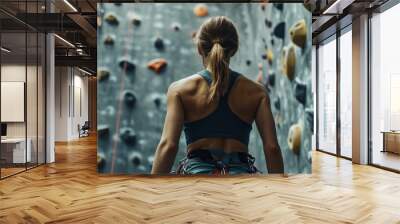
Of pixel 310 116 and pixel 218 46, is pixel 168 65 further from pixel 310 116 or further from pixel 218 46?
pixel 310 116

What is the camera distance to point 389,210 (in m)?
4.37

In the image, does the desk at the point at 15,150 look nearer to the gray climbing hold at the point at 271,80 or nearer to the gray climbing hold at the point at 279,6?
the gray climbing hold at the point at 271,80

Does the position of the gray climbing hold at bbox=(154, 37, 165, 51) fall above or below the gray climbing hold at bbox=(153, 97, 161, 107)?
above

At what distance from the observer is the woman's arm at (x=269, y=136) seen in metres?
6.33

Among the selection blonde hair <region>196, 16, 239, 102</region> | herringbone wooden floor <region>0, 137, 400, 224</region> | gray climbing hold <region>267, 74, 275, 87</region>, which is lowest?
herringbone wooden floor <region>0, 137, 400, 224</region>

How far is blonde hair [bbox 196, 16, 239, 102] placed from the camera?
622 cm

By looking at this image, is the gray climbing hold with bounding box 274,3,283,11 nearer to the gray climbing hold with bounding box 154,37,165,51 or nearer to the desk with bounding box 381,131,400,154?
the gray climbing hold with bounding box 154,37,165,51

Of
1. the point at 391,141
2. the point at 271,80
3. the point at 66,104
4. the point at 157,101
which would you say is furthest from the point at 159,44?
the point at 66,104

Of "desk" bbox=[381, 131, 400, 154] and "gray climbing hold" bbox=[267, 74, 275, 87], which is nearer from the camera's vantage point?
"gray climbing hold" bbox=[267, 74, 275, 87]

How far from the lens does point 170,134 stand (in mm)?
6281

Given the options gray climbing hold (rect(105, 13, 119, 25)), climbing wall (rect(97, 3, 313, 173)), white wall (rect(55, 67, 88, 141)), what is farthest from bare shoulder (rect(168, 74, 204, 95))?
white wall (rect(55, 67, 88, 141))

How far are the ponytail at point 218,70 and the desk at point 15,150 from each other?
389cm

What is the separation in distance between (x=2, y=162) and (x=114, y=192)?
2.81 metres

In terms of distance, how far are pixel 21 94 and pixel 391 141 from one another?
23.8 feet
